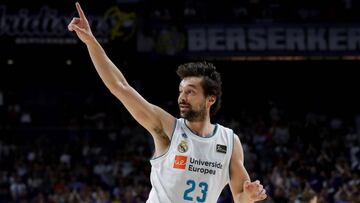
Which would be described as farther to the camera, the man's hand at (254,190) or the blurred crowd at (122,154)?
the blurred crowd at (122,154)

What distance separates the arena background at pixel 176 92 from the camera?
17672 mm

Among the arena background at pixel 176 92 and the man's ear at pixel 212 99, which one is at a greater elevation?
the man's ear at pixel 212 99

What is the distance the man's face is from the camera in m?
4.89

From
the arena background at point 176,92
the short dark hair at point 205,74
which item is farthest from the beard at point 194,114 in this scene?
the arena background at point 176,92

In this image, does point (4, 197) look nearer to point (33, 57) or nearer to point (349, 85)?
point (33, 57)

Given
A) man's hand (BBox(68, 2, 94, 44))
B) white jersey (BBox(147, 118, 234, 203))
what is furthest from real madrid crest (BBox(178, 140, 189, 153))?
man's hand (BBox(68, 2, 94, 44))

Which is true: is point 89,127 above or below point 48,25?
below

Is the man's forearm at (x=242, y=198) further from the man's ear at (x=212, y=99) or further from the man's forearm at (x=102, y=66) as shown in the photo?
the man's forearm at (x=102, y=66)

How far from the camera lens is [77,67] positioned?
22344 mm

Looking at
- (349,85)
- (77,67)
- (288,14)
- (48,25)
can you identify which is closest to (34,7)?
(48,25)

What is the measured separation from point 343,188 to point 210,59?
627 cm

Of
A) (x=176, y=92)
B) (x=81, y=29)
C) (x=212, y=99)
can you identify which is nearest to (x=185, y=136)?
(x=212, y=99)

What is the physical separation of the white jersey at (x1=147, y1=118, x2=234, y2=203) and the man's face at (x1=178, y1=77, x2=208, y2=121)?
4.8 inches

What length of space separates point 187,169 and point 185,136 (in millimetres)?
235
